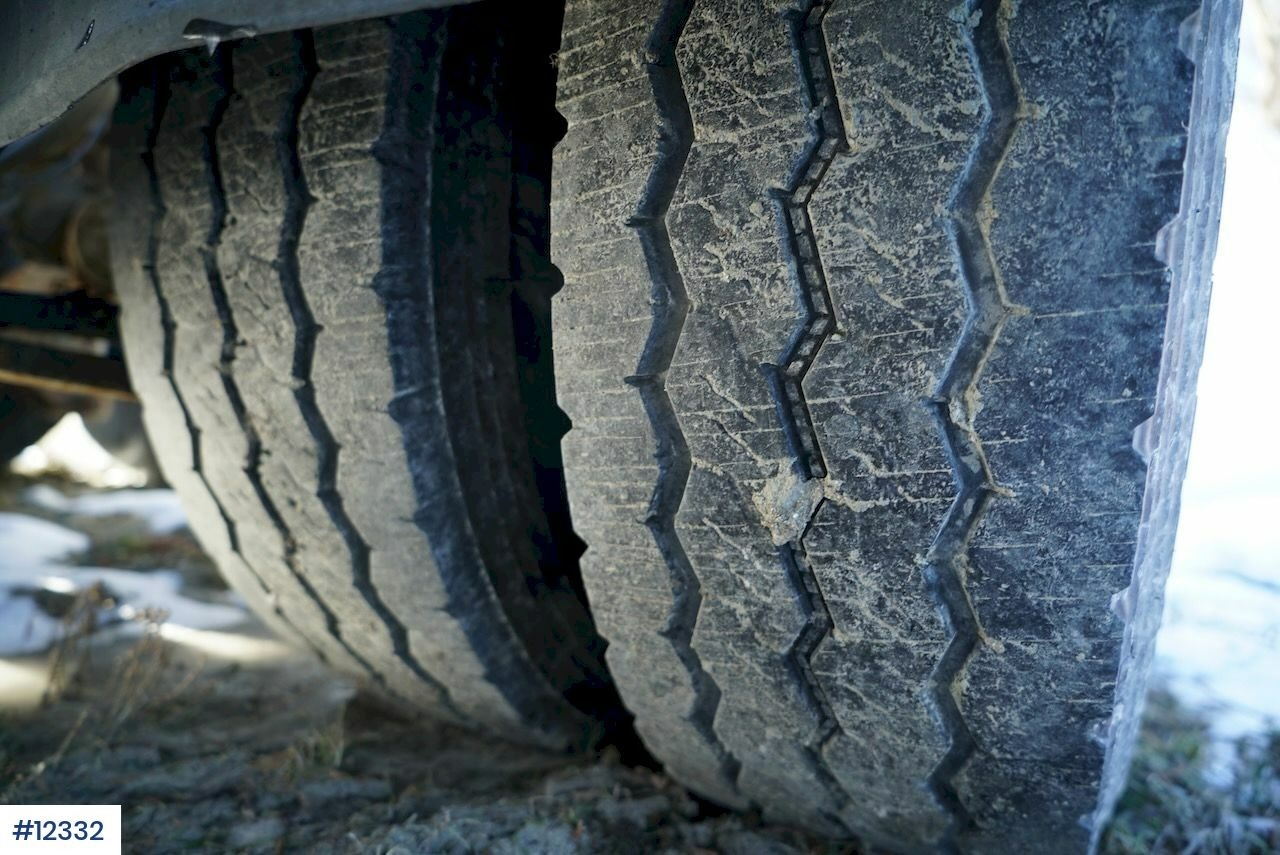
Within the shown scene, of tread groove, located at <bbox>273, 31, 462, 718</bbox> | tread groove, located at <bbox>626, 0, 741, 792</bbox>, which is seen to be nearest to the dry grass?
tread groove, located at <bbox>626, 0, 741, 792</bbox>

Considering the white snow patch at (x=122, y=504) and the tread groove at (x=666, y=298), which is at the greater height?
the white snow patch at (x=122, y=504)

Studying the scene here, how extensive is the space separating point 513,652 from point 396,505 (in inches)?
11.2

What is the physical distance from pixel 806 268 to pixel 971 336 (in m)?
0.14

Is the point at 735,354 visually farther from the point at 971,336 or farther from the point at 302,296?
the point at 302,296

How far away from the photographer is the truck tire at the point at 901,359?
0.71 m

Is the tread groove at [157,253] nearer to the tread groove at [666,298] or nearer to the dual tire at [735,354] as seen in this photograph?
the dual tire at [735,354]

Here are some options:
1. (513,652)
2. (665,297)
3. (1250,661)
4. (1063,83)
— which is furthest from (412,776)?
(1250,661)

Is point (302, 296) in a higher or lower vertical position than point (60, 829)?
higher

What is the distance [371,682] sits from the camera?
145cm

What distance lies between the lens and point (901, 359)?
0.76 meters

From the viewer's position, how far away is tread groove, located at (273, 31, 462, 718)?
40.6 inches

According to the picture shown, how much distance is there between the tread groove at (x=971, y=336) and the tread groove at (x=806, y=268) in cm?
10

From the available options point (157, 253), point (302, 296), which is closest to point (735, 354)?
point (302, 296)

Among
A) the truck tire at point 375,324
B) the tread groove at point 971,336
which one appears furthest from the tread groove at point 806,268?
the truck tire at point 375,324
